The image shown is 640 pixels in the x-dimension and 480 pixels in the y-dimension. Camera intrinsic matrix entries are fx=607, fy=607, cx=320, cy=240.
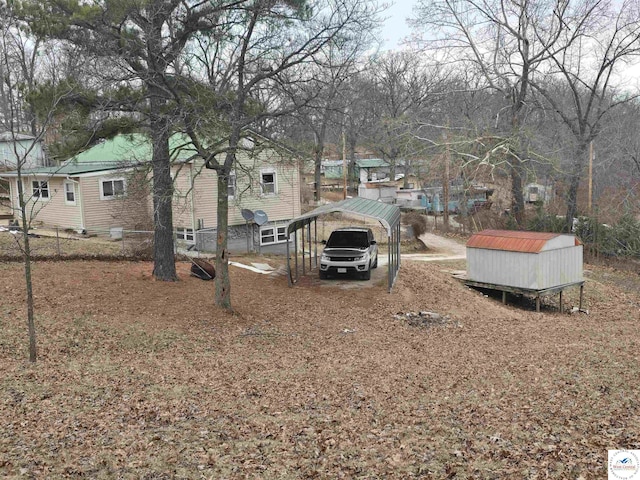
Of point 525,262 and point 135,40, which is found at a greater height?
point 135,40

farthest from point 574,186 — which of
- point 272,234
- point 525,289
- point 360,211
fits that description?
point 360,211

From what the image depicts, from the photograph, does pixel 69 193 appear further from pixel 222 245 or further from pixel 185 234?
pixel 222 245

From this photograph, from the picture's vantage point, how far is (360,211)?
18.3 meters

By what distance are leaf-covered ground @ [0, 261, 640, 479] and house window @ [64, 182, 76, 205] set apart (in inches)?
428

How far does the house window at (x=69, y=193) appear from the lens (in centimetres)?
2664

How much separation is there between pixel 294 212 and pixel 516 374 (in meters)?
19.5

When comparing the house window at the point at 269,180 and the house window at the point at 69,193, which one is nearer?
the house window at the point at 69,193

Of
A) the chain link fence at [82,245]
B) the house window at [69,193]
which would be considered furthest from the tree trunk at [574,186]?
the house window at [69,193]

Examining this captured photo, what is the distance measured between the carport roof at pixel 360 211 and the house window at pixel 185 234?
7332 millimetres

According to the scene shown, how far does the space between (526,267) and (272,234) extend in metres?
12.5

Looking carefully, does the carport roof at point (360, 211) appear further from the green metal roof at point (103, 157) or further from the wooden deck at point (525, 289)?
the green metal roof at point (103, 157)

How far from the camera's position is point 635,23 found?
3041cm

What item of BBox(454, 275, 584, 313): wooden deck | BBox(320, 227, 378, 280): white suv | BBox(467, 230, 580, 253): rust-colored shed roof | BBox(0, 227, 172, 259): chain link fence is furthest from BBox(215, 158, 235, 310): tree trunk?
BBox(454, 275, 584, 313): wooden deck

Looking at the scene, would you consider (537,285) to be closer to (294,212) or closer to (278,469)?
(294,212)
